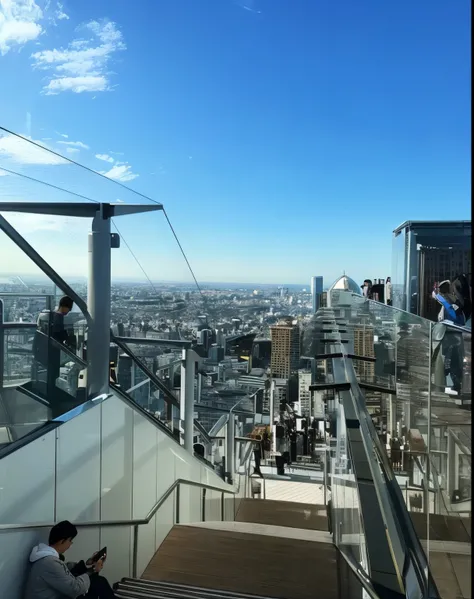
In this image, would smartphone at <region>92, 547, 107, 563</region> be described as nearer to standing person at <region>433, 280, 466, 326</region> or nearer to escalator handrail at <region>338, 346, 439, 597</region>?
escalator handrail at <region>338, 346, 439, 597</region>

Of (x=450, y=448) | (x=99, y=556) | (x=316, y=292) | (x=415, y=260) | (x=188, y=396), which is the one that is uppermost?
(x=415, y=260)

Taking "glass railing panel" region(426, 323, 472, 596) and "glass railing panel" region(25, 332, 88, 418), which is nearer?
"glass railing panel" region(426, 323, 472, 596)

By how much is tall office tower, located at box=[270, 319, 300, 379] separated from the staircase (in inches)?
174

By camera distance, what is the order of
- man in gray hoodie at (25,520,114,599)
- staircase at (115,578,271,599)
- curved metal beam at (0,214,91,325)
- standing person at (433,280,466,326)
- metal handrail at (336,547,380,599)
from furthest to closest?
staircase at (115,578,271,599)
curved metal beam at (0,214,91,325)
man in gray hoodie at (25,520,114,599)
metal handrail at (336,547,380,599)
standing person at (433,280,466,326)

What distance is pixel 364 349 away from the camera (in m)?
4.30

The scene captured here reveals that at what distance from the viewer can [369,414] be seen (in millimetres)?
2859

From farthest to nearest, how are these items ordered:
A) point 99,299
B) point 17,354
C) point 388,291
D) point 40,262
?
point 388,291, point 99,299, point 40,262, point 17,354

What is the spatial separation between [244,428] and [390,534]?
5697mm

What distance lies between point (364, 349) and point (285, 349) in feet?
10.7

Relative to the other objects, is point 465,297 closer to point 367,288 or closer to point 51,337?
point 51,337

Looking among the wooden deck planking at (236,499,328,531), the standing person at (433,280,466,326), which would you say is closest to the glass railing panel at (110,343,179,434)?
the standing person at (433,280,466,326)

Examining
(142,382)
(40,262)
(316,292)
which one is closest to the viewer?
(40,262)

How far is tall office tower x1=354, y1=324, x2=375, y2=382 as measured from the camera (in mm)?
A: 3692

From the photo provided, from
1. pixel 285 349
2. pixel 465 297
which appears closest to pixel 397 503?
pixel 465 297
